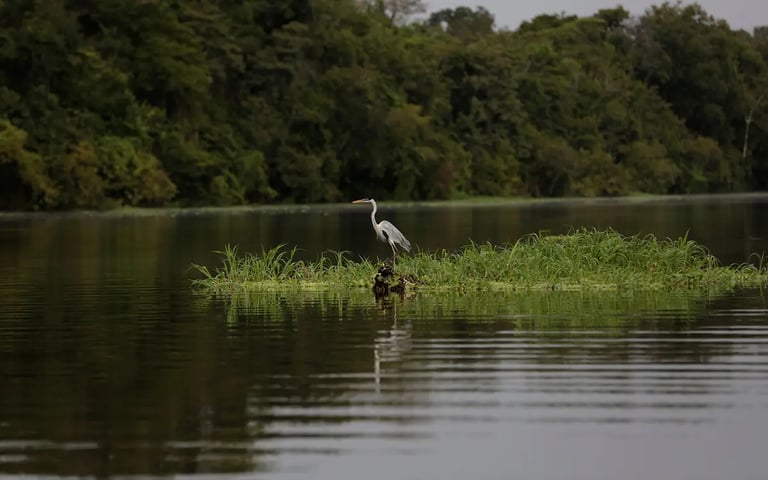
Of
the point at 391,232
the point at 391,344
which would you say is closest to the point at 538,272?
the point at 391,232

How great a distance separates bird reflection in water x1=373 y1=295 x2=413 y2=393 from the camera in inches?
536

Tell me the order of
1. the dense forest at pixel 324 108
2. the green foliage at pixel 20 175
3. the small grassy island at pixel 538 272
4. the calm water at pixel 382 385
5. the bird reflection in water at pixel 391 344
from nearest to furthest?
the calm water at pixel 382 385
the bird reflection in water at pixel 391 344
the small grassy island at pixel 538 272
the green foliage at pixel 20 175
the dense forest at pixel 324 108

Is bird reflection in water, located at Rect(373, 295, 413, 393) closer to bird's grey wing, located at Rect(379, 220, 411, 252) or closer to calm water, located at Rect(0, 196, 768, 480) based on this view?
calm water, located at Rect(0, 196, 768, 480)

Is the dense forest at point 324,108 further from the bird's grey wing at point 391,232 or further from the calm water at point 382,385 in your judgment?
the calm water at point 382,385

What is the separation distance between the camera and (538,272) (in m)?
21.5

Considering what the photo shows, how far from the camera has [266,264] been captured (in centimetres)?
2327

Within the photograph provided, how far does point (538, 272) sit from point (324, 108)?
53.7 m

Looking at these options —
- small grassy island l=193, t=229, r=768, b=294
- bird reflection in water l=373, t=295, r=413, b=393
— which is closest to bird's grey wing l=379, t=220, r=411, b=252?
small grassy island l=193, t=229, r=768, b=294

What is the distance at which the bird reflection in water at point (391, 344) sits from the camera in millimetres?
13617

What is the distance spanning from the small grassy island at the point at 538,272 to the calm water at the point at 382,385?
0.89 meters

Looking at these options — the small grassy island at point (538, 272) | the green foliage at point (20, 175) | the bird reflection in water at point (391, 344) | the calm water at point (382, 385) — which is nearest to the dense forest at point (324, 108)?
the green foliage at point (20, 175)

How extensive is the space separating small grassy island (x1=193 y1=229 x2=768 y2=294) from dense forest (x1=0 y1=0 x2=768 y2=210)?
3951cm

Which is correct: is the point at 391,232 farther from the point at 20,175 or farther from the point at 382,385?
the point at 20,175

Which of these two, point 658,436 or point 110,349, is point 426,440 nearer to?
point 658,436
